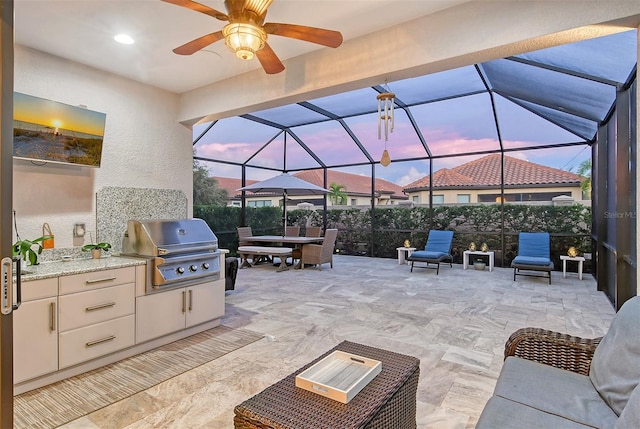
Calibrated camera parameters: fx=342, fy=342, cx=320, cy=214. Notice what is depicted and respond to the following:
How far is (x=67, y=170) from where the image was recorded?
3.60m

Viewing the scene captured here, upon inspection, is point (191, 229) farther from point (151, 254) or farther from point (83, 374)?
point (83, 374)

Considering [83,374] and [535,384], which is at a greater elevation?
[535,384]

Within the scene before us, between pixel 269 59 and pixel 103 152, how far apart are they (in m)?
2.44

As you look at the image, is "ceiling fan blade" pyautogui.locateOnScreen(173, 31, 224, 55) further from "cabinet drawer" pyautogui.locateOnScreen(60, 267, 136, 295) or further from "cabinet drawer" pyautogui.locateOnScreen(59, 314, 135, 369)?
"cabinet drawer" pyautogui.locateOnScreen(59, 314, 135, 369)

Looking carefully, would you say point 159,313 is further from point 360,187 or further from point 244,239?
point 360,187

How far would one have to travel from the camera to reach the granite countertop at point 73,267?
2.57 m

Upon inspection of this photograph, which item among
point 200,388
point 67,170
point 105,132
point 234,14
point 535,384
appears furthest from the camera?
point 105,132

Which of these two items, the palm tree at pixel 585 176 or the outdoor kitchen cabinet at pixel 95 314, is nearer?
the outdoor kitchen cabinet at pixel 95 314

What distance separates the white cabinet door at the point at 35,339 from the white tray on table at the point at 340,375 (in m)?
2.14

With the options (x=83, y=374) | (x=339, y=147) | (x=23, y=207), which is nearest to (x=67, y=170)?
(x=23, y=207)

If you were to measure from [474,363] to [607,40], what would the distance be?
3.05m

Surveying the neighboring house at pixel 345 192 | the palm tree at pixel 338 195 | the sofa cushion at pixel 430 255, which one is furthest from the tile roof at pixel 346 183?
the sofa cushion at pixel 430 255

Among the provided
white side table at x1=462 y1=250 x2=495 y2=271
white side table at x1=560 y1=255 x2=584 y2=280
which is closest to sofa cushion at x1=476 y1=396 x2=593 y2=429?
white side table at x1=560 y1=255 x2=584 y2=280

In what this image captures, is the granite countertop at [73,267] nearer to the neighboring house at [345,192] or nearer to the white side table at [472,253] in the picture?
the neighboring house at [345,192]
